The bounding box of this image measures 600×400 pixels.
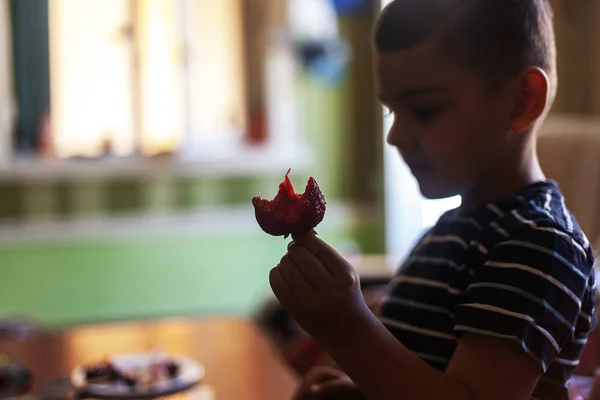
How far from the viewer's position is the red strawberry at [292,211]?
23.8 inches

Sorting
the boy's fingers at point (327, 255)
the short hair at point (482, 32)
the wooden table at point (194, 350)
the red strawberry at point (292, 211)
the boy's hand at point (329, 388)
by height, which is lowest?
the wooden table at point (194, 350)

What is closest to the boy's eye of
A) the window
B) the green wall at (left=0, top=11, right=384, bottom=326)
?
the green wall at (left=0, top=11, right=384, bottom=326)

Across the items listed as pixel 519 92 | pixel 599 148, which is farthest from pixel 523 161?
pixel 599 148

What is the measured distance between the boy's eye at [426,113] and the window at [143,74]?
281cm

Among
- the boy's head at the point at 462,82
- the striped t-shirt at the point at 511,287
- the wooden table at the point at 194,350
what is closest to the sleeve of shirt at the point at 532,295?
the striped t-shirt at the point at 511,287

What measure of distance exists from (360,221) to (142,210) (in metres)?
1.12

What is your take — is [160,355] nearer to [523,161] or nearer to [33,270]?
[523,161]

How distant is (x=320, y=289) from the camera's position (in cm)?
60

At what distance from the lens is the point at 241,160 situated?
3.59 m

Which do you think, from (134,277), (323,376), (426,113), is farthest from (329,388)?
(134,277)

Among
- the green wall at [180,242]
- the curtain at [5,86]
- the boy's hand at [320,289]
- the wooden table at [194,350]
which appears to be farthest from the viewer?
the green wall at [180,242]

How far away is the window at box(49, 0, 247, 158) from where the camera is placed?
10.7ft

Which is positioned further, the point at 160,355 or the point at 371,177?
the point at 371,177

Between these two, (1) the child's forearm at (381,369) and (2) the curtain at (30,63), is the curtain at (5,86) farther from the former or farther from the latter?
(1) the child's forearm at (381,369)
